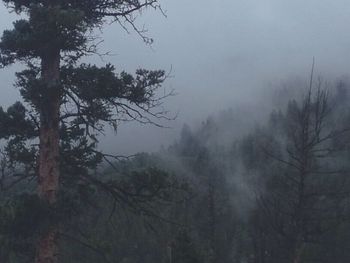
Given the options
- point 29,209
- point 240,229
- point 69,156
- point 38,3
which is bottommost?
point 29,209

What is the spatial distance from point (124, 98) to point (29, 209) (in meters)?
2.00

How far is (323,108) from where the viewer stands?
15859 millimetres

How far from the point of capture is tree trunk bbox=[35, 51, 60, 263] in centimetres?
920

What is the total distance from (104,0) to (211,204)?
109ft

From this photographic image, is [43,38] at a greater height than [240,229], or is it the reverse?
[240,229]

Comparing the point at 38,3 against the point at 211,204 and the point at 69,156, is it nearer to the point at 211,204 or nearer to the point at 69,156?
the point at 69,156

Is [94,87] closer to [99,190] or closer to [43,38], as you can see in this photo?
[43,38]

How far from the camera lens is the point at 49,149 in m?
9.41

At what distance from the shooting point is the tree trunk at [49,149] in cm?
920

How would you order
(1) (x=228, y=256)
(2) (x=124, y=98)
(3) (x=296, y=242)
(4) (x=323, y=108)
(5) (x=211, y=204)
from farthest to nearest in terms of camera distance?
(1) (x=228, y=256), (5) (x=211, y=204), (4) (x=323, y=108), (3) (x=296, y=242), (2) (x=124, y=98)

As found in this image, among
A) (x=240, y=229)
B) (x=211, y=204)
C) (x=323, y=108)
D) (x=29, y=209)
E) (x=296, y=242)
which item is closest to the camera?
(x=29, y=209)

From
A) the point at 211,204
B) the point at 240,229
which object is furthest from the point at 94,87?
the point at 240,229

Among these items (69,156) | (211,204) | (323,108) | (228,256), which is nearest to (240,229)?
(228,256)

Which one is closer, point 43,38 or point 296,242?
point 43,38
